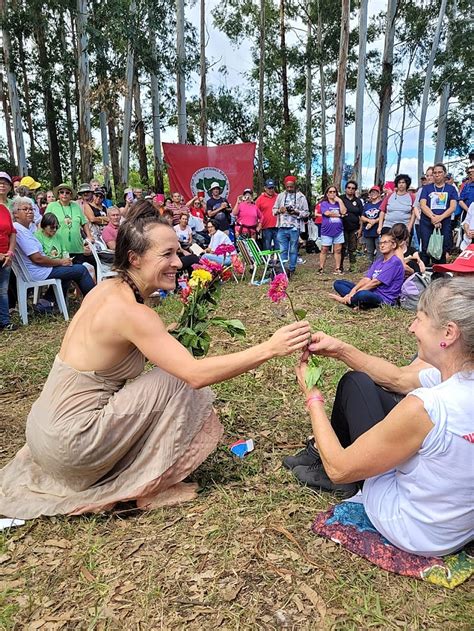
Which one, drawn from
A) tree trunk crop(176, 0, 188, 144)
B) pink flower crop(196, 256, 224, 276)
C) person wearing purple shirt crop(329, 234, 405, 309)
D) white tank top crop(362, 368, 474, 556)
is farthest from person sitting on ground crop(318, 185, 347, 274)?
tree trunk crop(176, 0, 188, 144)

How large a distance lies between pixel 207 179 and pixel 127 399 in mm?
13460

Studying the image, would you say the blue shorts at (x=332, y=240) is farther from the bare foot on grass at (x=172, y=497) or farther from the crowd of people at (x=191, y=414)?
the bare foot on grass at (x=172, y=497)

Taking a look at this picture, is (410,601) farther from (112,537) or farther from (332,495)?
(112,537)

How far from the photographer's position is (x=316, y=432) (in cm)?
191

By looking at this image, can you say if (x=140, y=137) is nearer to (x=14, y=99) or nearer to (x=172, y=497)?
(x=14, y=99)

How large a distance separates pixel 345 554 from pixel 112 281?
1622 millimetres

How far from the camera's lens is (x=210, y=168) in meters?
14.7

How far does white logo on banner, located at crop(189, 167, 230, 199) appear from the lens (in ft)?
48.5

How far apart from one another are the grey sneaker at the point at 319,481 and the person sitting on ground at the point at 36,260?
484 centimetres

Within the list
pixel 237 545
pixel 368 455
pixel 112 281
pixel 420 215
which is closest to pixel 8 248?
pixel 112 281

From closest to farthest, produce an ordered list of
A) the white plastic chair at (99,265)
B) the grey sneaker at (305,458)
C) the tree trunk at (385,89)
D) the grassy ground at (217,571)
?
1. the grassy ground at (217,571)
2. the grey sneaker at (305,458)
3. the white plastic chair at (99,265)
4. the tree trunk at (385,89)

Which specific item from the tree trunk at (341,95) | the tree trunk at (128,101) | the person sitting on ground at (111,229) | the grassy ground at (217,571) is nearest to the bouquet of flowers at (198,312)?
the grassy ground at (217,571)

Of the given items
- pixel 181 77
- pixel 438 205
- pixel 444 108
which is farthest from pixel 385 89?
pixel 438 205

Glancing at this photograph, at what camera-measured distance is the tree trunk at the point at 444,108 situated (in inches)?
870
